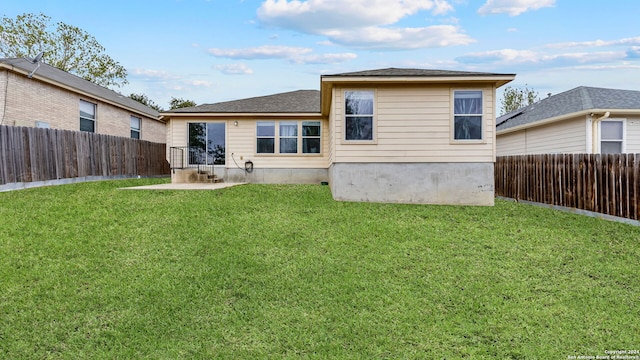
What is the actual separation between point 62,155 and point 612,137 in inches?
753

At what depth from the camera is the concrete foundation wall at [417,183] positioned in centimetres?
1039

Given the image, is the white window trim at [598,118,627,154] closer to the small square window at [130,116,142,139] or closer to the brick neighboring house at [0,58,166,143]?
the brick neighboring house at [0,58,166,143]

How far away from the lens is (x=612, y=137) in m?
12.3

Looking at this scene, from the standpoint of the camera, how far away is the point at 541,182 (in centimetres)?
1107

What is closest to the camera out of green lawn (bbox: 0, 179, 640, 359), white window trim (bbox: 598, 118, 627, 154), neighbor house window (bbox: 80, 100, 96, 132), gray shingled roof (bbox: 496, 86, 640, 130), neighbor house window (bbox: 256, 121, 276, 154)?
green lawn (bbox: 0, 179, 640, 359)

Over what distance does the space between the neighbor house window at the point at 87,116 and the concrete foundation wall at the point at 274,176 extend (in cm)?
748

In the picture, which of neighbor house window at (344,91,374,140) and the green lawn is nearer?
the green lawn

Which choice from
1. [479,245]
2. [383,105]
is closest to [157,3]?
[383,105]

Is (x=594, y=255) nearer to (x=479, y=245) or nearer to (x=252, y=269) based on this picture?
(x=479, y=245)

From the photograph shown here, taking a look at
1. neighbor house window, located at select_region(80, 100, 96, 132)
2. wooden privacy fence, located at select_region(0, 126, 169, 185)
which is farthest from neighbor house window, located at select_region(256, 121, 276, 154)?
neighbor house window, located at select_region(80, 100, 96, 132)

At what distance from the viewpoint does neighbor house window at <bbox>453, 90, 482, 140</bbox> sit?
34.1 feet

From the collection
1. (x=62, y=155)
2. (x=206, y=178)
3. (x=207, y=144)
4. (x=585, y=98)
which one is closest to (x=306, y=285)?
(x=206, y=178)

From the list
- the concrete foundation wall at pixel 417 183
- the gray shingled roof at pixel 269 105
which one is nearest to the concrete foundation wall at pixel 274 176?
the gray shingled roof at pixel 269 105

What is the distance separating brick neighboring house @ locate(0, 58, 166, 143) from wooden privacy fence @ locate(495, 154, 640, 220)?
59.7ft
